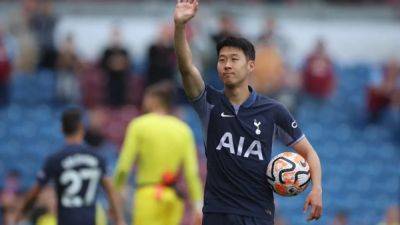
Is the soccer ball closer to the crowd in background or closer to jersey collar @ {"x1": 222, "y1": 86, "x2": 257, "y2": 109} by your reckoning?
jersey collar @ {"x1": 222, "y1": 86, "x2": 257, "y2": 109}

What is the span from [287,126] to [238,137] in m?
0.36

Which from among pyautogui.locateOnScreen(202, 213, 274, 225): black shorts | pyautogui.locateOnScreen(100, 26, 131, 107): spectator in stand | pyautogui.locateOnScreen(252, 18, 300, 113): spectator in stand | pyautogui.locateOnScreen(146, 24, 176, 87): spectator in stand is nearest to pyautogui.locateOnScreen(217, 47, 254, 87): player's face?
pyautogui.locateOnScreen(202, 213, 274, 225): black shorts

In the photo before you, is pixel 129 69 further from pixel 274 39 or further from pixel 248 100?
pixel 248 100

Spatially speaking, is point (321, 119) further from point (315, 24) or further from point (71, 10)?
point (71, 10)

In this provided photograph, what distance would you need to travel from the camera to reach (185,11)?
822 centimetres

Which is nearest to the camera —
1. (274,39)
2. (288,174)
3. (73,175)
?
(288,174)

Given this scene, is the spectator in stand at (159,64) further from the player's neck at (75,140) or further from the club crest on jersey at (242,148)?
the club crest on jersey at (242,148)

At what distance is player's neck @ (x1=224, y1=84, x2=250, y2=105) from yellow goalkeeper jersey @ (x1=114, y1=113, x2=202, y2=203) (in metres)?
3.25

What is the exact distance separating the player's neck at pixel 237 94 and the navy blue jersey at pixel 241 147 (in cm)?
3

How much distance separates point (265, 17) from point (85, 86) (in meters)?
4.80

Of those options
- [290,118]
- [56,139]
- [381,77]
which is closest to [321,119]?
[381,77]

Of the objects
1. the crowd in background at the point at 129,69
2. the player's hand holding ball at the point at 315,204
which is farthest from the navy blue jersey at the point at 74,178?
the crowd in background at the point at 129,69

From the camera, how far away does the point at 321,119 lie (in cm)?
2141

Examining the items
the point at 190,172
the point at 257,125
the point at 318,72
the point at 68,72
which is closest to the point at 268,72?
the point at 318,72
